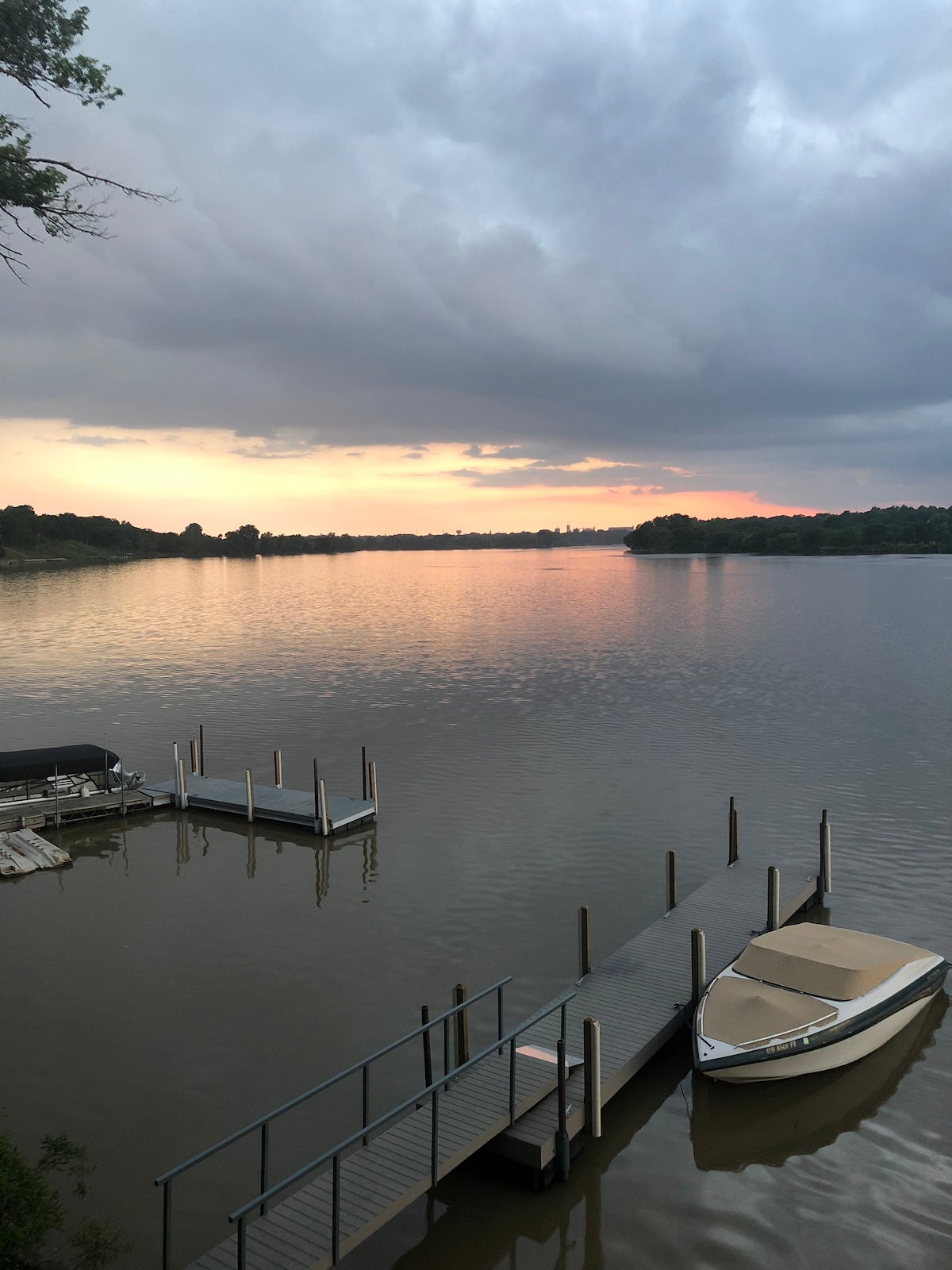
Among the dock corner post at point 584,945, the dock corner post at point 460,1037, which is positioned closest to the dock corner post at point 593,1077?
the dock corner post at point 460,1037

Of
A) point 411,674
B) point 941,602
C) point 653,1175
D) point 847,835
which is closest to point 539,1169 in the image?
point 653,1175

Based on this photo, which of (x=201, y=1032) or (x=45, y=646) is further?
(x=45, y=646)

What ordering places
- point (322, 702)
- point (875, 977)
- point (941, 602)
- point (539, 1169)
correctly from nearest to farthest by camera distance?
point (539, 1169)
point (875, 977)
point (322, 702)
point (941, 602)

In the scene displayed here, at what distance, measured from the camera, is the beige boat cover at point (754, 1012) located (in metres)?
11.9

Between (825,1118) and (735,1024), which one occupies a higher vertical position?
(735,1024)

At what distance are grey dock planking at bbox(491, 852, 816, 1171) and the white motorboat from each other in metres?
0.73

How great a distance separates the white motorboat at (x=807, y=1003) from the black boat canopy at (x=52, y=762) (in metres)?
19.0

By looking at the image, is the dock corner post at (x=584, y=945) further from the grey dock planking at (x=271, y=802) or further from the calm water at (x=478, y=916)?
the grey dock planking at (x=271, y=802)

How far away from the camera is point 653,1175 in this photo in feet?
34.3

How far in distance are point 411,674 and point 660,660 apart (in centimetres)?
1479

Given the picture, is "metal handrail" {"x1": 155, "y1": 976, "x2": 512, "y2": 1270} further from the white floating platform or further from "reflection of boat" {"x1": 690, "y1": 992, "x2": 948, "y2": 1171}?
the white floating platform

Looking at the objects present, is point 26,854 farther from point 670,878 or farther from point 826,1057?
point 826,1057

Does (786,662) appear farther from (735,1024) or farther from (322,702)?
(735,1024)

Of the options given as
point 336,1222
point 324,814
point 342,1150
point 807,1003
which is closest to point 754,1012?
point 807,1003
